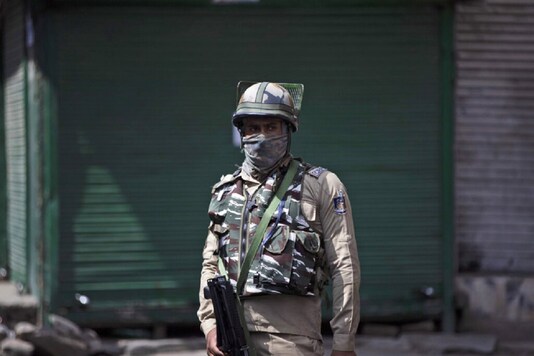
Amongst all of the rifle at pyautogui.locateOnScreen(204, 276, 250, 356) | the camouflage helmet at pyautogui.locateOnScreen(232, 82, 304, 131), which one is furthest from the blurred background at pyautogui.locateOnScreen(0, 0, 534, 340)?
the rifle at pyautogui.locateOnScreen(204, 276, 250, 356)

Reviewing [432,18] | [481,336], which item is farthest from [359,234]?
[432,18]

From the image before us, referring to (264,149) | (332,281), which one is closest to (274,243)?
(332,281)

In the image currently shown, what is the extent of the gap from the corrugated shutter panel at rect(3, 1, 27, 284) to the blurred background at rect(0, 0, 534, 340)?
0.47 metres

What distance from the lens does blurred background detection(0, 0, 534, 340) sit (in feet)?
27.6

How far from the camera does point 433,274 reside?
8742 mm

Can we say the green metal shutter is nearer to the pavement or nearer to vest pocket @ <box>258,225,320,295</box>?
the pavement

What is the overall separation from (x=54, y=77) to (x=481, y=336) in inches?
154

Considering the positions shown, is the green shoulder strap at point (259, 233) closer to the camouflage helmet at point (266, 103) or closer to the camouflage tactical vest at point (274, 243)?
the camouflage tactical vest at point (274, 243)

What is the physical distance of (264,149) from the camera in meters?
4.27

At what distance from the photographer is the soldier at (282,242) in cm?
418

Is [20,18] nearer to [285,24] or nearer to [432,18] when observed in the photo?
[285,24]

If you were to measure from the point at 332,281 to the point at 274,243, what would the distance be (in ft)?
0.88

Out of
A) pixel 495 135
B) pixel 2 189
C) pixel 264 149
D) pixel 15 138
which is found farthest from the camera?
pixel 2 189

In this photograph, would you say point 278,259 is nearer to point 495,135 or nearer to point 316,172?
point 316,172
